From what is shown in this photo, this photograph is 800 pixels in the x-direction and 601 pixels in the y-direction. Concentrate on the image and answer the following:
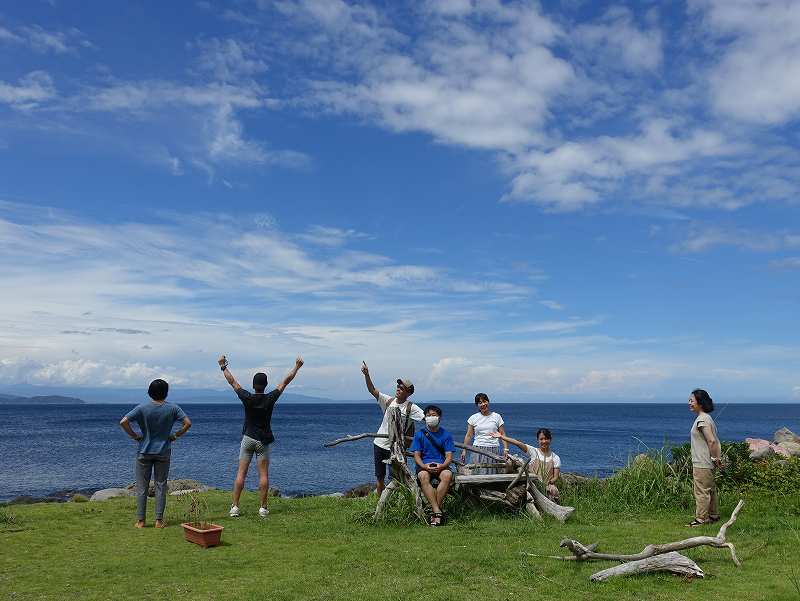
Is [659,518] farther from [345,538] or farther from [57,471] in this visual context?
[57,471]

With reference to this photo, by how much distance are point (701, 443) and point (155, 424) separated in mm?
8718

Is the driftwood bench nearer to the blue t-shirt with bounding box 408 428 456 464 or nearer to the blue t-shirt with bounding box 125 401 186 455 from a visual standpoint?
the blue t-shirt with bounding box 408 428 456 464

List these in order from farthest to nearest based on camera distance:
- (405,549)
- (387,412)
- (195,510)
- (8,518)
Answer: (387,412) < (8,518) < (195,510) < (405,549)

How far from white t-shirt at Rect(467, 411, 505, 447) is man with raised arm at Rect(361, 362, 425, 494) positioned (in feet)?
4.82

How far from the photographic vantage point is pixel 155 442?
33.9 feet

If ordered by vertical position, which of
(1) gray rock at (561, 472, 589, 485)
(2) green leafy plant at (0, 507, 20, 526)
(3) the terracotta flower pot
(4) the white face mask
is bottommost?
(2) green leafy plant at (0, 507, 20, 526)

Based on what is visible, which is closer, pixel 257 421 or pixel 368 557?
pixel 368 557

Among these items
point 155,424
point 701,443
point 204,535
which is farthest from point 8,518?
point 701,443

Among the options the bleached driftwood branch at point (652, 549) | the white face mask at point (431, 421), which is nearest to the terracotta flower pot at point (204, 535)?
the white face mask at point (431, 421)

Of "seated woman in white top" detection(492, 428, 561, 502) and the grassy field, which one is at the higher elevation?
"seated woman in white top" detection(492, 428, 561, 502)

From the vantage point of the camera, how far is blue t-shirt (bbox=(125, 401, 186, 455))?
10219 millimetres

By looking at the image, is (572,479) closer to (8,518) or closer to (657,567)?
(657,567)

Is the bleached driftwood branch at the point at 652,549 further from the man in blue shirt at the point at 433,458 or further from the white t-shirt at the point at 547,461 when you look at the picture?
the white t-shirt at the point at 547,461

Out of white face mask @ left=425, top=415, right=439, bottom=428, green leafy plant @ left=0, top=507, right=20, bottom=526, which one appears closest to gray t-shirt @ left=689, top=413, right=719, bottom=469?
white face mask @ left=425, top=415, right=439, bottom=428
